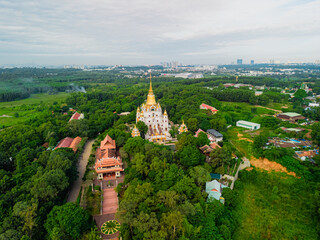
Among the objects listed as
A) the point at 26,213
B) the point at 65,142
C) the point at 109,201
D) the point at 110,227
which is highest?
the point at 26,213

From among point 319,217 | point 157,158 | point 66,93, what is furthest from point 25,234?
point 66,93

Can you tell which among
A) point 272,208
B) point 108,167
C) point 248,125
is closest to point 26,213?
point 108,167

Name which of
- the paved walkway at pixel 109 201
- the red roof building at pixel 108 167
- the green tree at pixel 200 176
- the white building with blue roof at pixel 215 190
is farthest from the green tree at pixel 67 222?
the white building with blue roof at pixel 215 190

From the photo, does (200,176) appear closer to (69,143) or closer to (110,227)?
(110,227)

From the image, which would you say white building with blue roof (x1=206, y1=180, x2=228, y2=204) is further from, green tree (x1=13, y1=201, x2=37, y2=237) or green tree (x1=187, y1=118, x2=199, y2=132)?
green tree (x1=13, y1=201, x2=37, y2=237)

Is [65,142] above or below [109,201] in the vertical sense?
above

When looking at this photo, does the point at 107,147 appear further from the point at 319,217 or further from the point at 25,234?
the point at 319,217

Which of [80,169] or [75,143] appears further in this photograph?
[75,143]
